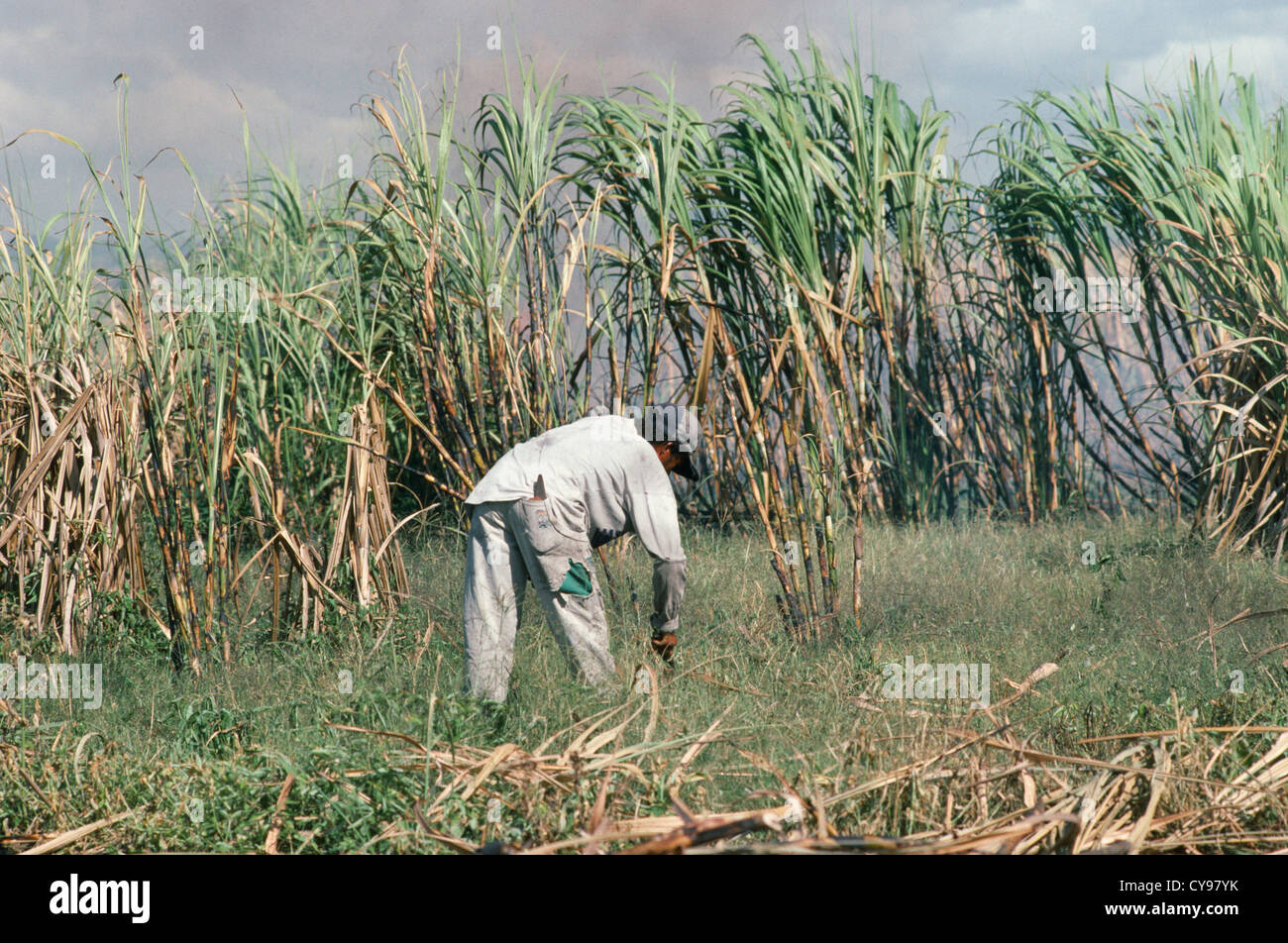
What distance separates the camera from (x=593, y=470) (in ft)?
8.91

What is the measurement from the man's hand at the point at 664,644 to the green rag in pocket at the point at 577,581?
0.78 ft

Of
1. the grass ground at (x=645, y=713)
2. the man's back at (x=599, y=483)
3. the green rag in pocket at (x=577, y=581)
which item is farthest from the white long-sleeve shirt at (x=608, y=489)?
the grass ground at (x=645, y=713)

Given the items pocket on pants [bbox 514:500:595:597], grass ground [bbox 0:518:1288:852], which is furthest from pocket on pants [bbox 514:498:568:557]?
grass ground [bbox 0:518:1288:852]

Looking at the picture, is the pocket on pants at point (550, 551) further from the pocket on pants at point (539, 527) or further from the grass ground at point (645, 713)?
the grass ground at point (645, 713)

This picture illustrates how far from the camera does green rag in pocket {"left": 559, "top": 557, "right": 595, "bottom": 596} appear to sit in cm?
264

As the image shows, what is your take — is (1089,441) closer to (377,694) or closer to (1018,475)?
(1018,475)

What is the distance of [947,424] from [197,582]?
367cm

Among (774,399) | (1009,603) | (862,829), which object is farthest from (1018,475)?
(862,829)

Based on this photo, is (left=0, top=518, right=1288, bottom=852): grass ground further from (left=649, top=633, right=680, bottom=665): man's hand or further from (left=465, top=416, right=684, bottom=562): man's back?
(left=465, top=416, right=684, bottom=562): man's back

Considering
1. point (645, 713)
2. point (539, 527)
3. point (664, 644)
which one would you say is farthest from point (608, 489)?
point (645, 713)

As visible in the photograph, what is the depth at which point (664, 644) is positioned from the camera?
274cm

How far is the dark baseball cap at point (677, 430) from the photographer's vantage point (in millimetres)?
2791

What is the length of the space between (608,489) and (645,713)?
22.8 inches
